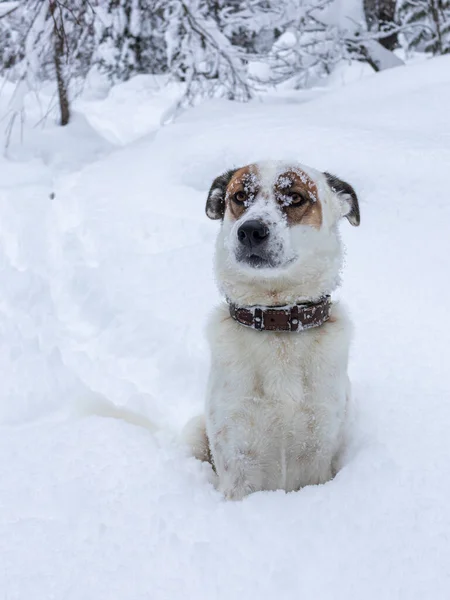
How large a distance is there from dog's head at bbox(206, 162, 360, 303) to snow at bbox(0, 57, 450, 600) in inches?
33.0

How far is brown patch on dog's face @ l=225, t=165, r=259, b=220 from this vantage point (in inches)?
102

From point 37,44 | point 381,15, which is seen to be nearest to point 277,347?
point 37,44

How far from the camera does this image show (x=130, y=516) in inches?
85.4

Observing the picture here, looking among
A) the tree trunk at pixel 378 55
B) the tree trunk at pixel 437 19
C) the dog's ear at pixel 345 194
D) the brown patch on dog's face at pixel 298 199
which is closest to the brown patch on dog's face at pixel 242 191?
the brown patch on dog's face at pixel 298 199

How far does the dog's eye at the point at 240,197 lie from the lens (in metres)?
2.63

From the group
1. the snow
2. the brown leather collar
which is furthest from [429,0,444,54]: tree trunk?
the brown leather collar

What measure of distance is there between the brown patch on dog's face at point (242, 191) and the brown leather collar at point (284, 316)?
0.49 meters

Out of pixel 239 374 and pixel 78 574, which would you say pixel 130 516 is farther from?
pixel 239 374

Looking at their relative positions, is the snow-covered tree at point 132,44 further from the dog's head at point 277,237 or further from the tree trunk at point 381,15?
the dog's head at point 277,237

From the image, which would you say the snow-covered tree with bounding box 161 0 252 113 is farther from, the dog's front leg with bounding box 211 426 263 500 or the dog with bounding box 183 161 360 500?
the dog's front leg with bounding box 211 426 263 500

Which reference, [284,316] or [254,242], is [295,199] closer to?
[254,242]

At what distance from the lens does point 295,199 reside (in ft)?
8.39

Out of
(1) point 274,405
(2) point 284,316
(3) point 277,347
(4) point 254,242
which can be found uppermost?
(4) point 254,242

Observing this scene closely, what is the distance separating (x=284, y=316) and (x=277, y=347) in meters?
0.14
